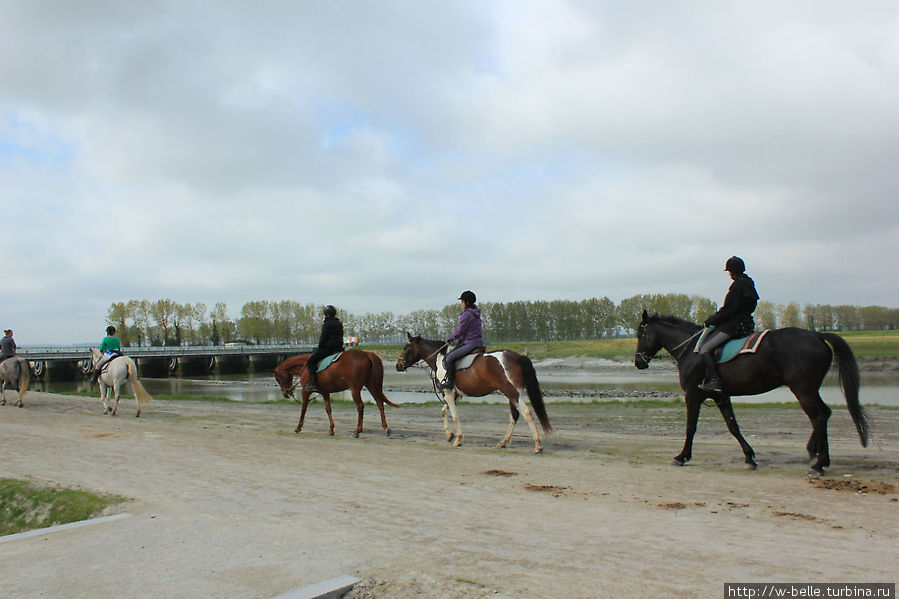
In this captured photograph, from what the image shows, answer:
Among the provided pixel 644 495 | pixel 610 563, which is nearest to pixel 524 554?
pixel 610 563

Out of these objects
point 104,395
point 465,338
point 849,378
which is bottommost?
point 104,395

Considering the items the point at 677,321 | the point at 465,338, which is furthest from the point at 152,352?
the point at 677,321

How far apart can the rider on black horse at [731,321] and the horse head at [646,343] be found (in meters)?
1.47

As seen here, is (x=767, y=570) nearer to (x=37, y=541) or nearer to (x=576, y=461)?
(x=576, y=461)

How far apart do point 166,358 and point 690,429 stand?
293 ft

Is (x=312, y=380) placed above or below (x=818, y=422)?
above

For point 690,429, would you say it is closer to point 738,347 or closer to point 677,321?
point 738,347

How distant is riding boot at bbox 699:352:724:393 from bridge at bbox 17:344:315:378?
62039 mm

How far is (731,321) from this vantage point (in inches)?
377

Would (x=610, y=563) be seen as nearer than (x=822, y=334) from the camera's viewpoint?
Yes

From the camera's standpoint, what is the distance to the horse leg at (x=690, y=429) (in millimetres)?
9578

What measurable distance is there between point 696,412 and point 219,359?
95155 millimetres

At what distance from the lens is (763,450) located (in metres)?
11.0

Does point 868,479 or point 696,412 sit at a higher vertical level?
point 696,412
